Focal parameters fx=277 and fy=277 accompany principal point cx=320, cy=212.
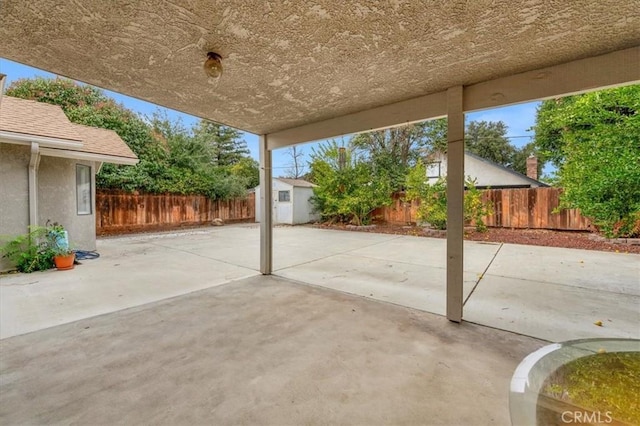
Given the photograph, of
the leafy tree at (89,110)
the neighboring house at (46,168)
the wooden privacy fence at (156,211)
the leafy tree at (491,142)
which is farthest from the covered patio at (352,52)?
the leafy tree at (491,142)

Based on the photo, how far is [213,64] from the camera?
2188mm

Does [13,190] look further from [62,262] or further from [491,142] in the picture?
[491,142]

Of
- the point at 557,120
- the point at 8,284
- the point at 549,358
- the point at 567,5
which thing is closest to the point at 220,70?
the point at 567,5

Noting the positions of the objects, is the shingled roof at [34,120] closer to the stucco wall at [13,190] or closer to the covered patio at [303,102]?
the stucco wall at [13,190]

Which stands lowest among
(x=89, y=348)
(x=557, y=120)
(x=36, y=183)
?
(x=89, y=348)

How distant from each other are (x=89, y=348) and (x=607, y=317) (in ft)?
16.5

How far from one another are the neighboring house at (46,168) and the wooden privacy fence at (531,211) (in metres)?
12.0

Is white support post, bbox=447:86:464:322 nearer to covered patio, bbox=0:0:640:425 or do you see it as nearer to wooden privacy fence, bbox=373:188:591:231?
covered patio, bbox=0:0:640:425

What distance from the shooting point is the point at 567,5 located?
1646mm

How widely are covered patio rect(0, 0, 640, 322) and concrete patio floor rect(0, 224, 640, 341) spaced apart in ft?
3.26

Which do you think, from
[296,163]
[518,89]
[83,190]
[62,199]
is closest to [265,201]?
[518,89]

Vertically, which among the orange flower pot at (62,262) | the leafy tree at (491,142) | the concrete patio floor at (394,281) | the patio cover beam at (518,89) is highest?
the leafy tree at (491,142)

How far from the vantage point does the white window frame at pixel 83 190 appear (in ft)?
21.3

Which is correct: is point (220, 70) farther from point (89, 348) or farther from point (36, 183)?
point (36, 183)
